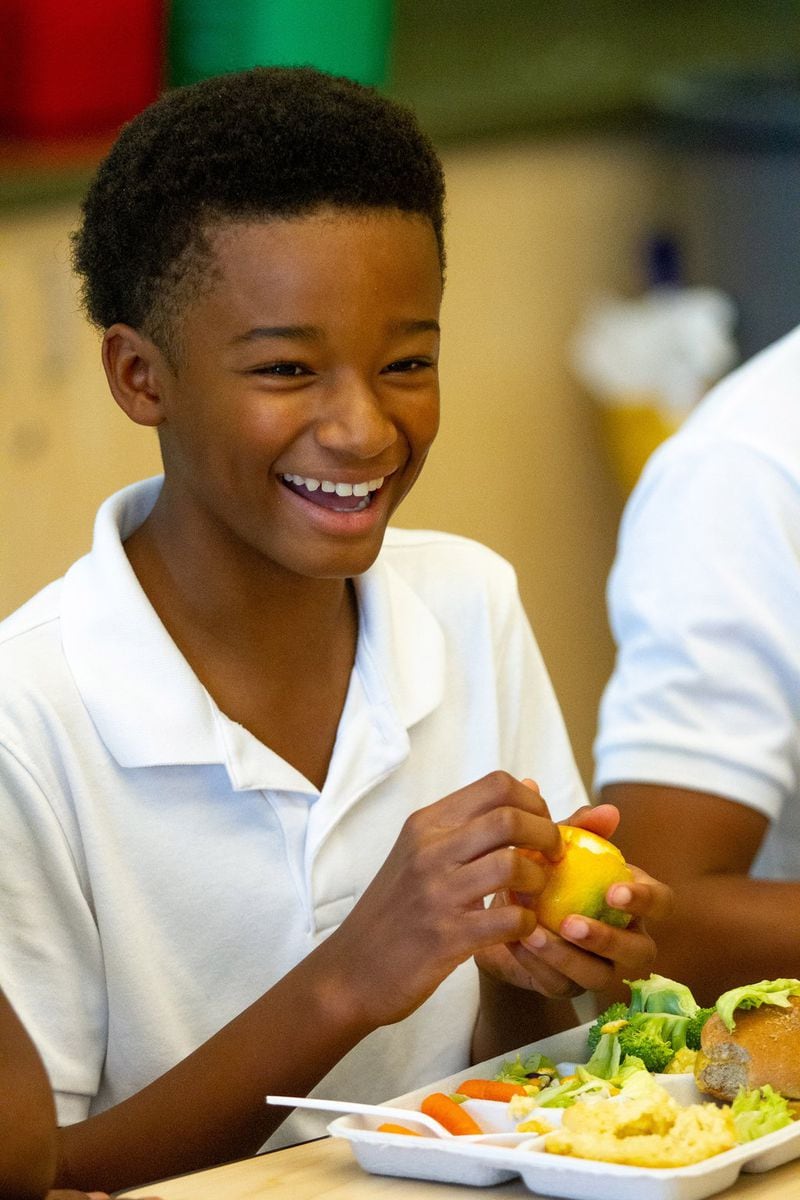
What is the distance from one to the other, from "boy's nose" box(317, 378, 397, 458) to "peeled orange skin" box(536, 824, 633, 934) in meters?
0.29

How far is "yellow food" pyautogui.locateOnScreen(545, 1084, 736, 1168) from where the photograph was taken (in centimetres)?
96

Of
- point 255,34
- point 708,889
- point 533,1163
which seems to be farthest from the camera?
point 255,34

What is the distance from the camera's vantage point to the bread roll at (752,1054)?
1.07 meters

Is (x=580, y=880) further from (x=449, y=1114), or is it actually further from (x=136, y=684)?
(x=136, y=684)

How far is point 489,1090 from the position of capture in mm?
1117

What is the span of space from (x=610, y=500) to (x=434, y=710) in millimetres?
1989

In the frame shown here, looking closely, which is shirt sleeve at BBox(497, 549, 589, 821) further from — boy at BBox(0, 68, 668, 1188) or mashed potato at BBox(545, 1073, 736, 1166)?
mashed potato at BBox(545, 1073, 736, 1166)

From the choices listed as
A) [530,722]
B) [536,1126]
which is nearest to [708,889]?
[530,722]

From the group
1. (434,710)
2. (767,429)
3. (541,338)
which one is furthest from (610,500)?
(434,710)

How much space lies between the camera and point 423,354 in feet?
4.19

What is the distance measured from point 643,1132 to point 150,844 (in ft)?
1.50

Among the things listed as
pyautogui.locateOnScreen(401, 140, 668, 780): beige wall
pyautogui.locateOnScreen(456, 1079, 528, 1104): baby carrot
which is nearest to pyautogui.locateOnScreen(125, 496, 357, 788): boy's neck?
pyautogui.locateOnScreen(456, 1079, 528, 1104): baby carrot

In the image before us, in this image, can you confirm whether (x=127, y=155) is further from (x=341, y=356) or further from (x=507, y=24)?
(x=507, y=24)

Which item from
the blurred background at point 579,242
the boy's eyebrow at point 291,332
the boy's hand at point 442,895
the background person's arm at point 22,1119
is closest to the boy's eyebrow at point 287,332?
the boy's eyebrow at point 291,332
